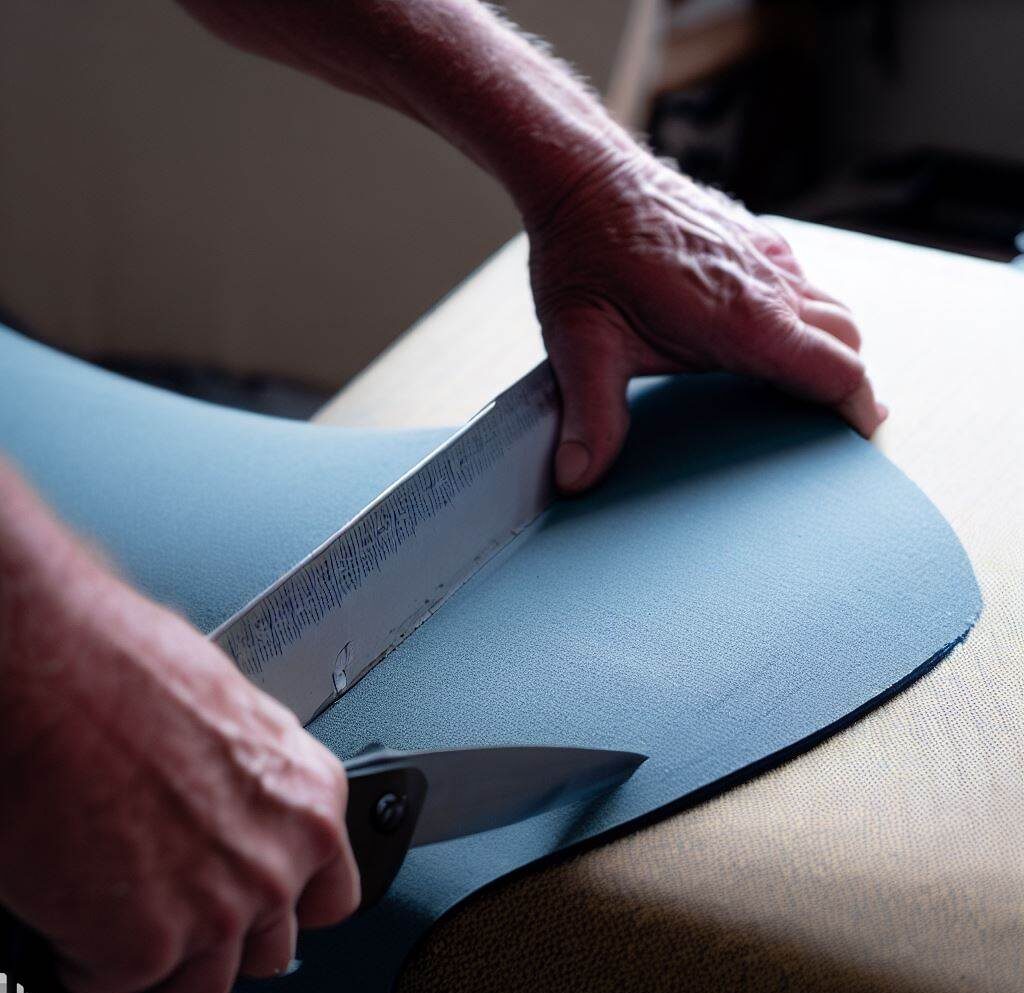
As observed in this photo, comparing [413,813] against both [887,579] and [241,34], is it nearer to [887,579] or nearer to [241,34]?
[887,579]

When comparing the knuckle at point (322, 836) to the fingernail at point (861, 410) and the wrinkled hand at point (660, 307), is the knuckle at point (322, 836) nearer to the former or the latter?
Answer: the wrinkled hand at point (660, 307)

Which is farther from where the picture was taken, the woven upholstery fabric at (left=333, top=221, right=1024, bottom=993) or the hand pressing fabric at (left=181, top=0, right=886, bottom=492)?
the hand pressing fabric at (left=181, top=0, right=886, bottom=492)

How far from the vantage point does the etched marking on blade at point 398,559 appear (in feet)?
1.92

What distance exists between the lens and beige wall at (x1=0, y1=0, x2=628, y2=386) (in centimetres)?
202

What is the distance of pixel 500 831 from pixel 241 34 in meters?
0.79

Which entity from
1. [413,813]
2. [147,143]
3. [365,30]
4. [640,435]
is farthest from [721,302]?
[147,143]

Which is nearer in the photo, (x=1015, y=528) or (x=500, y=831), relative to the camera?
(x=500, y=831)

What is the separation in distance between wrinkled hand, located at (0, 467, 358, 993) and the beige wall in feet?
5.09

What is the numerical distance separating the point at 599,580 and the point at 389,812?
0.23 metres

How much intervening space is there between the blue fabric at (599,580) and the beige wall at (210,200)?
1191 millimetres

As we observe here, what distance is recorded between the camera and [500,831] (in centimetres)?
59

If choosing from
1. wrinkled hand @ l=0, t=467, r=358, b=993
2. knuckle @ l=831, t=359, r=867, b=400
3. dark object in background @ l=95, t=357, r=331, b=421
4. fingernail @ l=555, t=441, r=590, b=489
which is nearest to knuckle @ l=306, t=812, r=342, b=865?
wrinkled hand @ l=0, t=467, r=358, b=993

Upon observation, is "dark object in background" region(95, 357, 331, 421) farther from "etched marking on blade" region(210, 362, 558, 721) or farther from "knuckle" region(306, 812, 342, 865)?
"knuckle" region(306, 812, 342, 865)

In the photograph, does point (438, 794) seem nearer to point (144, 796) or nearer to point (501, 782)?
point (501, 782)
